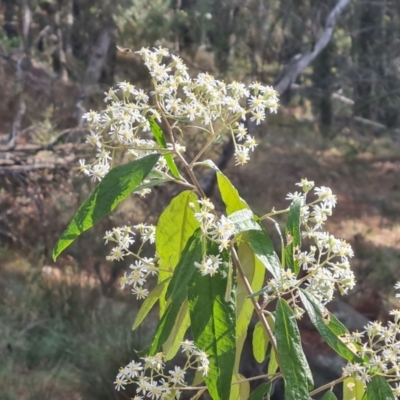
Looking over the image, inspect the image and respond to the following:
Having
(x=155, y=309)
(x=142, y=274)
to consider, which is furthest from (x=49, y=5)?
(x=142, y=274)

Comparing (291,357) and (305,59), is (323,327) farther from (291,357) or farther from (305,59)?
(305,59)

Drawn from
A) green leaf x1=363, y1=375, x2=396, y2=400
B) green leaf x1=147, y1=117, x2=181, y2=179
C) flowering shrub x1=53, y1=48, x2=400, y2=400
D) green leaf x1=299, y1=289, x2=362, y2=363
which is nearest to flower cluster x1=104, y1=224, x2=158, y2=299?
flowering shrub x1=53, y1=48, x2=400, y2=400

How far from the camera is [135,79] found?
6973mm

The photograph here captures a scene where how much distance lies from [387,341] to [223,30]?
278 inches

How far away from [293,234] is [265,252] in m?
0.04

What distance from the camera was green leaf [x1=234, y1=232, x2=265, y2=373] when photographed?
0.94 meters

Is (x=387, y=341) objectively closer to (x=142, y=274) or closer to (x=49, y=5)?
(x=142, y=274)

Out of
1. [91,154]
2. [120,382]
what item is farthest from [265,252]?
[91,154]

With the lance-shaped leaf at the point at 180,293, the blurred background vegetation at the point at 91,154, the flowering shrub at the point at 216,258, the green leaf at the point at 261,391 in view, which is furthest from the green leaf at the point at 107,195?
the blurred background vegetation at the point at 91,154

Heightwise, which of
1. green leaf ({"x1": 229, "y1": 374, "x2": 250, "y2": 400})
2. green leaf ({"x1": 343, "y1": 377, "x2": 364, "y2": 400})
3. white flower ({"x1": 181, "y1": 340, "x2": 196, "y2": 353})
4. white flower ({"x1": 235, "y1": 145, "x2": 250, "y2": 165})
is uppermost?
white flower ({"x1": 235, "y1": 145, "x2": 250, "y2": 165})

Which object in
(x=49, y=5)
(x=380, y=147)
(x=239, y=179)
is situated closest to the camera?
(x=239, y=179)

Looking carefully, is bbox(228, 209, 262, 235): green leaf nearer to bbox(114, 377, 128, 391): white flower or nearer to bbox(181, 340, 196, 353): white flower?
bbox(181, 340, 196, 353): white flower

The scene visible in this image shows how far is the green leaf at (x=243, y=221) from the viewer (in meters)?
0.81

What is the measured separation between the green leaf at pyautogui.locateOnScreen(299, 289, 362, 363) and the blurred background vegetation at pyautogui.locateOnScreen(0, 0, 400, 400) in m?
3.31
